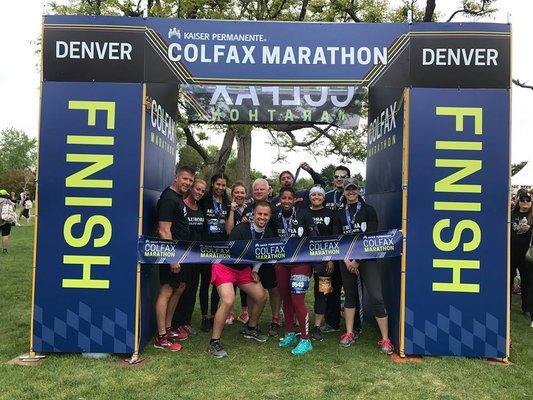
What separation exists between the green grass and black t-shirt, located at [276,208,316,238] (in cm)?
123

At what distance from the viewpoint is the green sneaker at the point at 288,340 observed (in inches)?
208

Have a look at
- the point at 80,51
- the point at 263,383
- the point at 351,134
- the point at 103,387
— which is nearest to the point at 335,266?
Result: the point at 263,383

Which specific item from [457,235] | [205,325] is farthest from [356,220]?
[205,325]

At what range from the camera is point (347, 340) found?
5270mm

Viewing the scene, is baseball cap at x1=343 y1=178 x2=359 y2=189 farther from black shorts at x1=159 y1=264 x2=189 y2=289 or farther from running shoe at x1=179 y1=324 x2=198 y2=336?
running shoe at x1=179 y1=324 x2=198 y2=336

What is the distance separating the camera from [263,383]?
4250mm

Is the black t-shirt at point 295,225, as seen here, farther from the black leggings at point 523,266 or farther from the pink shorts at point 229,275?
the black leggings at point 523,266

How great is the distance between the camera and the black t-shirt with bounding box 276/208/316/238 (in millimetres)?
5277

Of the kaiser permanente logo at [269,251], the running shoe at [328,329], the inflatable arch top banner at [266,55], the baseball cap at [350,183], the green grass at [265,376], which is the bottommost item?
the green grass at [265,376]

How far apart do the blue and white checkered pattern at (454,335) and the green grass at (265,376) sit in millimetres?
121

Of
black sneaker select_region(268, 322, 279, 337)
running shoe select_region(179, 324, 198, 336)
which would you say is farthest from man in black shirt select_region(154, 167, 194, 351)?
black sneaker select_region(268, 322, 279, 337)

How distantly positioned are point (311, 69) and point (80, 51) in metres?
2.29

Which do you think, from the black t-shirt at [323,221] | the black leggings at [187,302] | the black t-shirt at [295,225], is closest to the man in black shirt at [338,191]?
the black t-shirt at [323,221]

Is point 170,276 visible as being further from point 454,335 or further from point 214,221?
point 454,335
